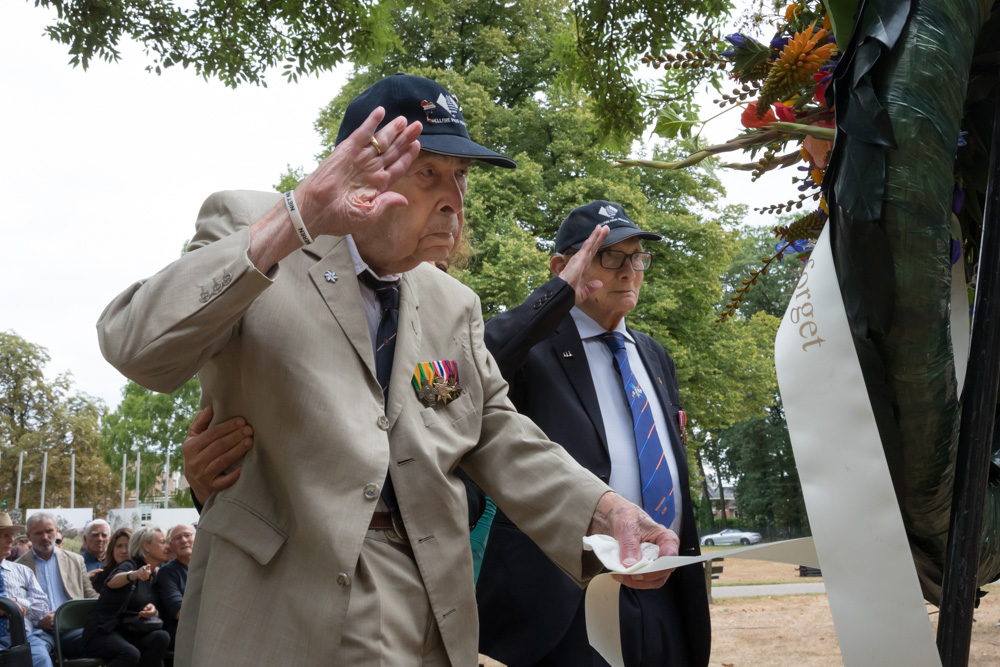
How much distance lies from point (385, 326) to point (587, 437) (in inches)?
50.7

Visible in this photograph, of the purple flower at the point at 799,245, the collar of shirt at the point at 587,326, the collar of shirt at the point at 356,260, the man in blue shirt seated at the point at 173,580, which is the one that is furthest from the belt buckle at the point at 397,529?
the man in blue shirt seated at the point at 173,580

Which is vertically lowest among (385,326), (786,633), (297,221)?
(786,633)

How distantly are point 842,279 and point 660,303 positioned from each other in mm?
15841

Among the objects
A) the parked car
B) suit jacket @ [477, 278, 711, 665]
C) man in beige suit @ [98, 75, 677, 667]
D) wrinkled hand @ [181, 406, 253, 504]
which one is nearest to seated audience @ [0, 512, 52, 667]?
suit jacket @ [477, 278, 711, 665]

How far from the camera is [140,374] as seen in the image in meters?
1.63

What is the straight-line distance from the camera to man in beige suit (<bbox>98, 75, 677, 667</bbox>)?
165 cm

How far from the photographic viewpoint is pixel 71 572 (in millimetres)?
9211

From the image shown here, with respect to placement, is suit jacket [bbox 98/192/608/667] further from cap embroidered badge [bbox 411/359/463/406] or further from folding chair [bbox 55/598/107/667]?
folding chair [bbox 55/598/107/667]

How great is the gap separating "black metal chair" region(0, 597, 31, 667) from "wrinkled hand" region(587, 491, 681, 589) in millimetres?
5084

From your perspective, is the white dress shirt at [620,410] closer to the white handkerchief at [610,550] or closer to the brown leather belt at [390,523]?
the white handkerchief at [610,550]

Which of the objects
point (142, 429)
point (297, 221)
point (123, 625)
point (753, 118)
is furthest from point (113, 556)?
point (142, 429)

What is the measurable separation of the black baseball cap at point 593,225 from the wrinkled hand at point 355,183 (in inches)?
80.8

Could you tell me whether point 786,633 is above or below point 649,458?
below

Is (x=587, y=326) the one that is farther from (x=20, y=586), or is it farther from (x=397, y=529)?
(x=20, y=586)
